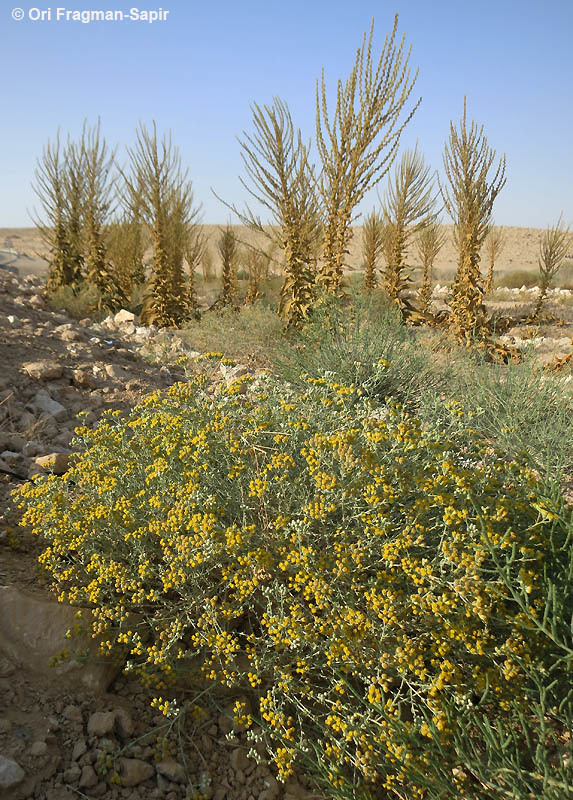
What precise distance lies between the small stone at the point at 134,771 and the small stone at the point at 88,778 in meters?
0.09

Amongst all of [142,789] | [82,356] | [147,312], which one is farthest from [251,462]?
[147,312]

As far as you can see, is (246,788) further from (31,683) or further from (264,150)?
(264,150)

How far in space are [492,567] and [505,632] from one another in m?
0.24

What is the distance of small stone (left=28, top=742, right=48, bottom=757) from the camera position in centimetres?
177

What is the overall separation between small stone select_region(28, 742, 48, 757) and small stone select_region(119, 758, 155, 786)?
0.84ft

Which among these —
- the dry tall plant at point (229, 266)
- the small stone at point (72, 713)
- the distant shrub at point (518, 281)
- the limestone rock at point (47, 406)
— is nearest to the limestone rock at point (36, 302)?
the dry tall plant at point (229, 266)

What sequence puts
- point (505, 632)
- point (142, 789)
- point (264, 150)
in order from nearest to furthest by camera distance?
point (142, 789)
point (505, 632)
point (264, 150)

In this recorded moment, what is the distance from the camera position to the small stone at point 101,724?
193 cm

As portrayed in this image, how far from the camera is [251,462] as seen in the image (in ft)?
8.09

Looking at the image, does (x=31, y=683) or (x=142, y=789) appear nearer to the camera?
(x=142, y=789)

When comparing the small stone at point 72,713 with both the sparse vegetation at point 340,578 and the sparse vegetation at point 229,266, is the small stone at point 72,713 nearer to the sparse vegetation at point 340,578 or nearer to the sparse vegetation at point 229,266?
the sparse vegetation at point 340,578

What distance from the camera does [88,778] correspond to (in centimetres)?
176

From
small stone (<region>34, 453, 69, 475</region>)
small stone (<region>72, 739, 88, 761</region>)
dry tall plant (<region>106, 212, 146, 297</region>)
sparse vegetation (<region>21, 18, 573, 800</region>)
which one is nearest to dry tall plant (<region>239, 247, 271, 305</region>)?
dry tall plant (<region>106, 212, 146, 297</region>)

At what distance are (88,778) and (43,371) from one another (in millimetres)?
4495
